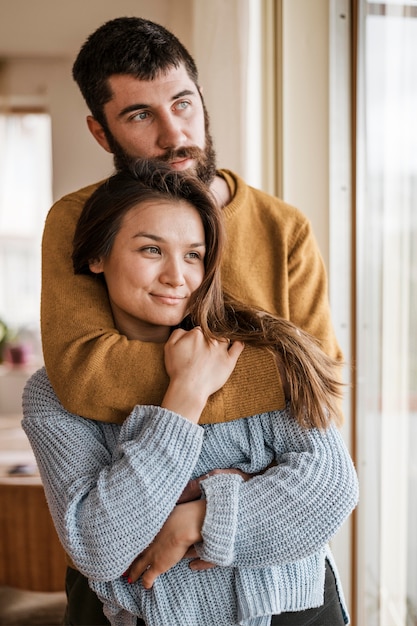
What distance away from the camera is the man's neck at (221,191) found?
4.30ft

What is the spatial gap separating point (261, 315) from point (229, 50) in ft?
3.43

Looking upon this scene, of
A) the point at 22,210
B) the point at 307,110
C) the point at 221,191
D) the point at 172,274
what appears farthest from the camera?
the point at 22,210

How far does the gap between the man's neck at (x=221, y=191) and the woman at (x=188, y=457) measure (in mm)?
214

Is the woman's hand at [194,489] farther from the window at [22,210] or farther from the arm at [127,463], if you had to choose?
the window at [22,210]

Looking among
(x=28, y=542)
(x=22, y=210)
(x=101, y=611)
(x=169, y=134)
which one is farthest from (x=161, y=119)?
(x=22, y=210)

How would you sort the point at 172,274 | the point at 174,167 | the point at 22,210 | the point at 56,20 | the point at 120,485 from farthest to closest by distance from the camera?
1. the point at 22,210
2. the point at 56,20
3. the point at 174,167
4. the point at 172,274
5. the point at 120,485

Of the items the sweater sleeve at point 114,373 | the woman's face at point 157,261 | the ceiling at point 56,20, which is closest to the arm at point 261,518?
the sweater sleeve at point 114,373

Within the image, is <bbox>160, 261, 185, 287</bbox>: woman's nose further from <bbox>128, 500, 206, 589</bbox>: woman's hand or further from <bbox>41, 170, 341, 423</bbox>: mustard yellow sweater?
<bbox>128, 500, 206, 589</bbox>: woman's hand

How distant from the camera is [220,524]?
940 mm

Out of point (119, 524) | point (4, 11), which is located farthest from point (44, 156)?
point (119, 524)

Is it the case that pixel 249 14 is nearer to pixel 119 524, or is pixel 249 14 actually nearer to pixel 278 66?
pixel 278 66

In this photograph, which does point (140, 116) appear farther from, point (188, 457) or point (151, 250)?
point (188, 457)

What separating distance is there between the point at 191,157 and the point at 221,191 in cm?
12

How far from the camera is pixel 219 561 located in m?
0.94
